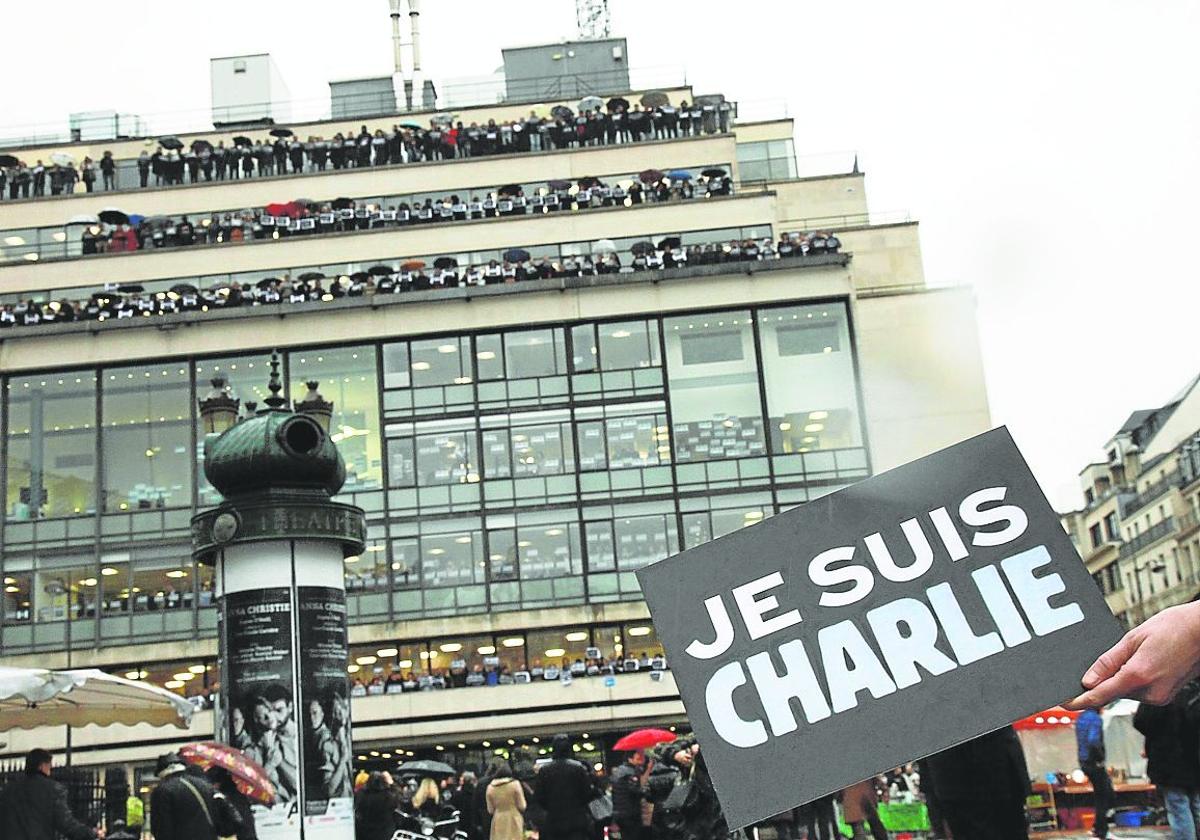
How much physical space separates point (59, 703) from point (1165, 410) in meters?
87.8

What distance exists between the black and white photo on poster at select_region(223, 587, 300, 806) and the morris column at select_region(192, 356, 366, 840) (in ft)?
0.04

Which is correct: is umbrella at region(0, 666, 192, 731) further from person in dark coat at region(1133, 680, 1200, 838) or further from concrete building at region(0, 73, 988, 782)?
concrete building at region(0, 73, 988, 782)

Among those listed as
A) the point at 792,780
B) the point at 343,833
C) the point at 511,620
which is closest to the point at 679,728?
the point at 511,620

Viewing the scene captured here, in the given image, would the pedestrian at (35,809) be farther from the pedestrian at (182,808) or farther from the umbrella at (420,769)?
the umbrella at (420,769)

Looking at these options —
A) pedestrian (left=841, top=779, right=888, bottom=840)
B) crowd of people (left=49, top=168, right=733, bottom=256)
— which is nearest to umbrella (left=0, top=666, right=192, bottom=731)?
pedestrian (left=841, top=779, right=888, bottom=840)

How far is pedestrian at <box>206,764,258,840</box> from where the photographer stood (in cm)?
1270

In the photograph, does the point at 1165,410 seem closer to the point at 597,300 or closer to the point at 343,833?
the point at 597,300

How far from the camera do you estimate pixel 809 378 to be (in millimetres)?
46094

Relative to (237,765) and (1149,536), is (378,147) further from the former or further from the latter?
(1149,536)

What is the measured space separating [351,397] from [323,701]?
95.9 feet

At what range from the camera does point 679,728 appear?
1726 inches

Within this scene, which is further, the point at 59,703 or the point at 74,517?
the point at 74,517

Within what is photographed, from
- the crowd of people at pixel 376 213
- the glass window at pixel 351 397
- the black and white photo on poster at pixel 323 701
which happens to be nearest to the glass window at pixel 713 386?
the crowd of people at pixel 376 213

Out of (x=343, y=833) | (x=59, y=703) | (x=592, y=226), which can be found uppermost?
(x=592, y=226)
